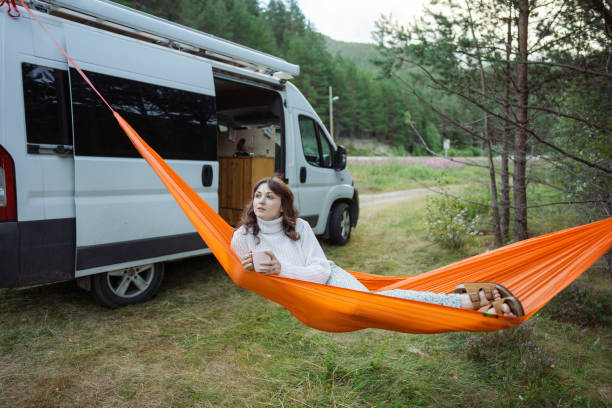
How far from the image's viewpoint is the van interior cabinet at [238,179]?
4496 mm

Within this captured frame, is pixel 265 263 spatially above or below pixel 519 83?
below

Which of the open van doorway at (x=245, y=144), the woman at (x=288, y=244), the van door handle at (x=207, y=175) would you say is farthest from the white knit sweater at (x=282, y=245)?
the open van doorway at (x=245, y=144)

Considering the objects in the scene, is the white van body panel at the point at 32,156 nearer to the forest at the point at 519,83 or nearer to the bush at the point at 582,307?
the forest at the point at 519,83

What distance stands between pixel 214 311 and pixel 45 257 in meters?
1.30

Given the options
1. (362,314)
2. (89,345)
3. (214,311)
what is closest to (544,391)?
(362,314)

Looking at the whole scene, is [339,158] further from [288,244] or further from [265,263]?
Answer: [265,263]

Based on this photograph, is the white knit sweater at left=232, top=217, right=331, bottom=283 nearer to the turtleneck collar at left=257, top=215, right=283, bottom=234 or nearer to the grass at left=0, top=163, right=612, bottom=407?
the turtleneck collar at left=257, top=215, right=283, bottom=234

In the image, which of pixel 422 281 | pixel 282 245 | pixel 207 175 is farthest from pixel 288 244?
pixel 207 175

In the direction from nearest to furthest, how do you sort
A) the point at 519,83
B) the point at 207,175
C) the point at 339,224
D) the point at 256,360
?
the point at 256,360
the point at 207,175
the point at 519,83
the point at 339,224

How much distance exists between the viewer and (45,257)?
8.12ft

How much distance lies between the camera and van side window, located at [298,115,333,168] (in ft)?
15.0

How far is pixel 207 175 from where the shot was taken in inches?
134

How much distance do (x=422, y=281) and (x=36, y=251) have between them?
2.43 m

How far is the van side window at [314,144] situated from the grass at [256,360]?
6.52 ft
